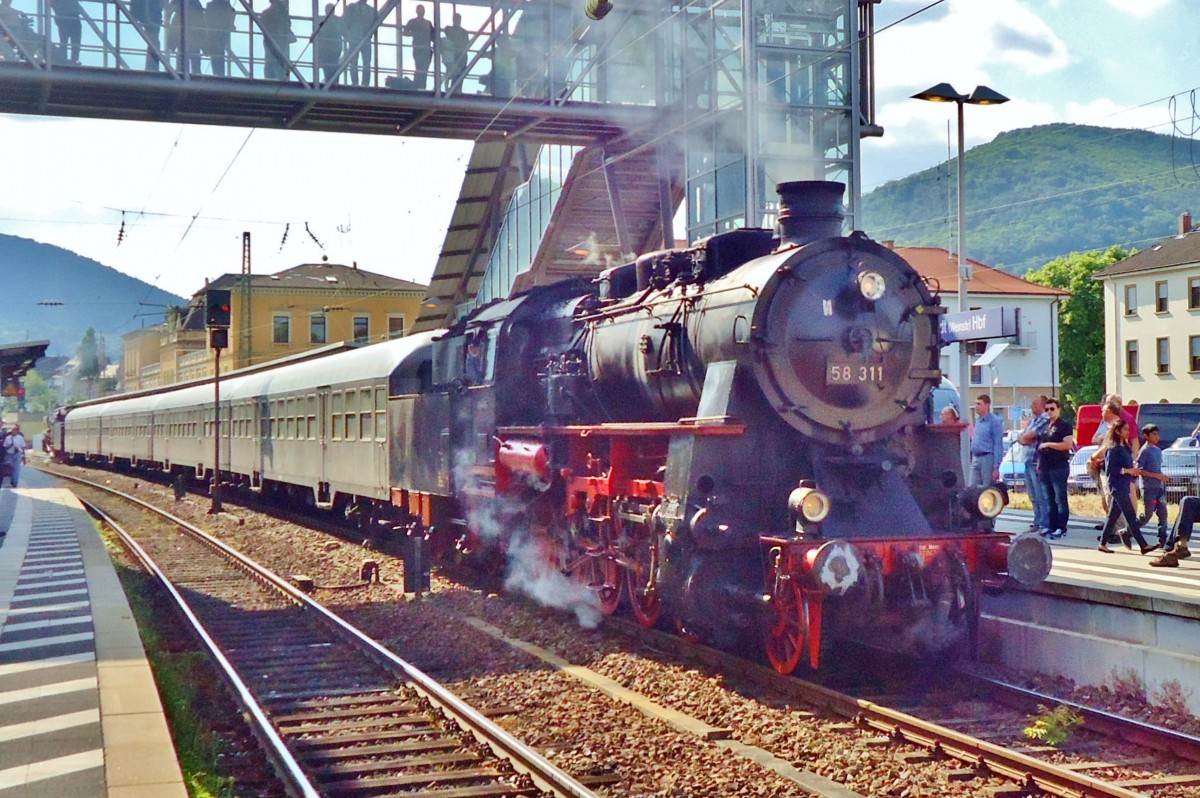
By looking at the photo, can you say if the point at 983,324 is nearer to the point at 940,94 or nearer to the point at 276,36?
the point at 940,94

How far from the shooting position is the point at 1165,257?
52.9m

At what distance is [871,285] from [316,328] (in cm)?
6135

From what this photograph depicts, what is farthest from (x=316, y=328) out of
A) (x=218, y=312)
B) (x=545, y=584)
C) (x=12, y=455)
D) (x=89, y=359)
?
(x=89, y=359)

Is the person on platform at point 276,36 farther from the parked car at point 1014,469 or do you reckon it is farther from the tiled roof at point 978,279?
the tiled roof at point 978,279

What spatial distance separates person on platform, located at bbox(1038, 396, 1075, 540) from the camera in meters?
14.1

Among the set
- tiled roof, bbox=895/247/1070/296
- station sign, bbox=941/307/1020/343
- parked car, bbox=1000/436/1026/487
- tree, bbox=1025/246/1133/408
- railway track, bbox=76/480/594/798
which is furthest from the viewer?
tree, bbox=1025/246/1133/408

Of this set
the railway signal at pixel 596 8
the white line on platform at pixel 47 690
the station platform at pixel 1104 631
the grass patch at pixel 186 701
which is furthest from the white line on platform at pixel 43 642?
the railway signal at pixel 596 8

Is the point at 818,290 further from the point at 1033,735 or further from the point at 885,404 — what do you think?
the point at 1033,735

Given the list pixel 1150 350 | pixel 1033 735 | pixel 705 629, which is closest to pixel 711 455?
pixel 705 629

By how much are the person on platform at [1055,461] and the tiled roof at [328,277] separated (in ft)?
172

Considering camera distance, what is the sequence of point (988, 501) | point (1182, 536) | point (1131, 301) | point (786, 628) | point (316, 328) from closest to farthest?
point (786, 628)
point (988, 501)
point (1182, 536)
point (1131, 301)
point (316, 328)

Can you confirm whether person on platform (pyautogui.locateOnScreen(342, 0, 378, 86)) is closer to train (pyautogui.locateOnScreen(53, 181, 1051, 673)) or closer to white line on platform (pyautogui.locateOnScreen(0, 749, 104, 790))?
train (pyautogui.locateOnScreen(53, 181, 1051, 673))

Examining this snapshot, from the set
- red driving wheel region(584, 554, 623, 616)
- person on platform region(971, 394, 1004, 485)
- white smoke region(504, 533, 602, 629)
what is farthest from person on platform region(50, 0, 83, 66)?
person on platform region(971, 394, 1004, 485)

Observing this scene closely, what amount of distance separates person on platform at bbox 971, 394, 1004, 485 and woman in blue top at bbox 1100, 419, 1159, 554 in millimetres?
2218
